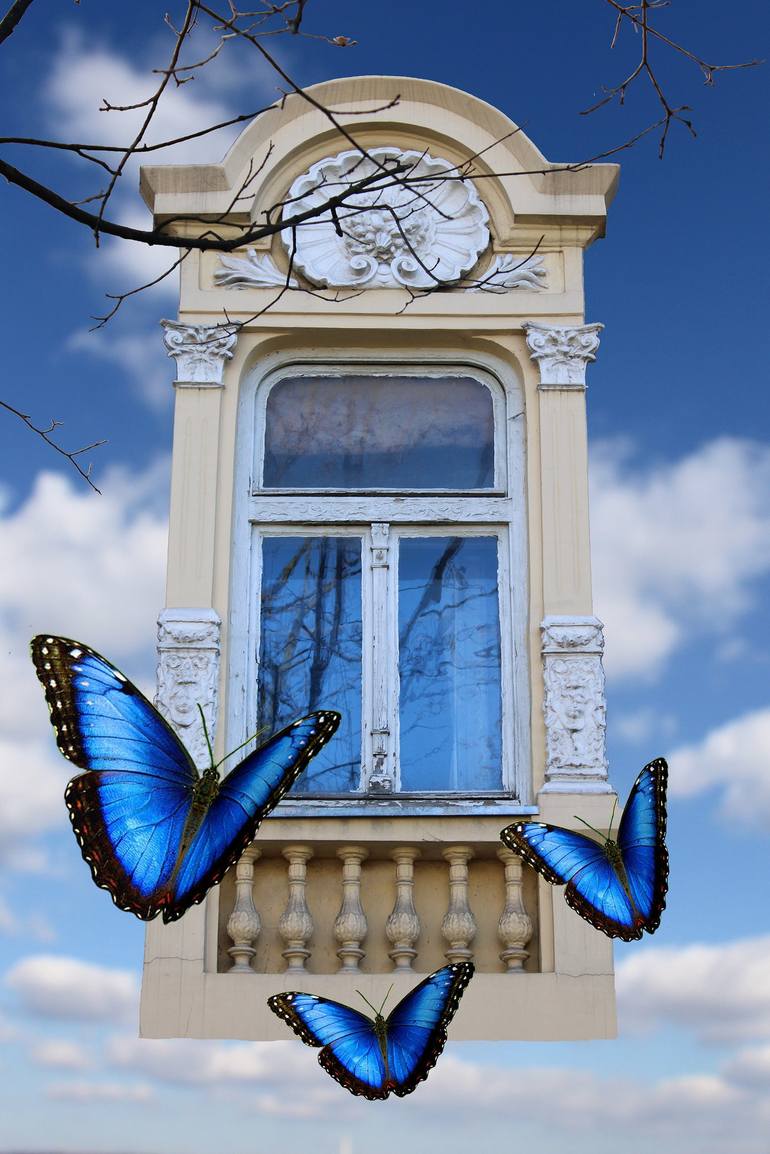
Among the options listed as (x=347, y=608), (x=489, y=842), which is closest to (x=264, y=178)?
(x=347, y=608)

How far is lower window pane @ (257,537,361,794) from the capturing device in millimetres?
8203

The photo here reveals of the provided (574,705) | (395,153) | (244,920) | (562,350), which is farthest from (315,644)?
(395,153)

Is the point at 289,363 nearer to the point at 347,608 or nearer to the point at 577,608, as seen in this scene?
the point at 347,608

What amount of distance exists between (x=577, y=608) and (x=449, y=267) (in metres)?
1.95

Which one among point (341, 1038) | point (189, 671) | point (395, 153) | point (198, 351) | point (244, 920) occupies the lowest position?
point (341, 1038)

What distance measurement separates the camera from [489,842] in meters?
7.82

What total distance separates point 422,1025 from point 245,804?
52.9 inches

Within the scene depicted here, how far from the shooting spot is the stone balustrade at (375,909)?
7.77m

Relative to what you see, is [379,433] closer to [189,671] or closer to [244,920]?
[189,671]

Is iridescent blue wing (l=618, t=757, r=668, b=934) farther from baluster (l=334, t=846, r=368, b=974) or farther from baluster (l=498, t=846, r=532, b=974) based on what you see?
baluster (l=334, t=846, r=368, b=974)

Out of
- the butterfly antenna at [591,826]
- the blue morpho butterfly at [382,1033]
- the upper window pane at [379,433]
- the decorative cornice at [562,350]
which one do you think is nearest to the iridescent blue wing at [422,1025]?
the blue morpho butterfly at [382,1033]

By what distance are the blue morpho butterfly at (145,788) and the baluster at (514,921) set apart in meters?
2.11

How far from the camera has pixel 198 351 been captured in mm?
8727

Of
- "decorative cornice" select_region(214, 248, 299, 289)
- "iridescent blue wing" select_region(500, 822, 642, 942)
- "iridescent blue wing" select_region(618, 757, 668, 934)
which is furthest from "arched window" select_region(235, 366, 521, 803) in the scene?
"iridescent blue wing" select_region(618, 757, 668, 934)
